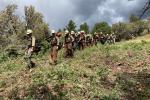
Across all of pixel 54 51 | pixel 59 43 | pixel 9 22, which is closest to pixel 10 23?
pixel 9 22

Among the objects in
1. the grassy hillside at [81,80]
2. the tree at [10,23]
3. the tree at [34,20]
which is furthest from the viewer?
the tree at [34,20]

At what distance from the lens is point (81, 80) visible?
18.3 metres

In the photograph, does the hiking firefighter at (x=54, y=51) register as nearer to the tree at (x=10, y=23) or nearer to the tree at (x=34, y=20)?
the tree at (x=10, y=23)

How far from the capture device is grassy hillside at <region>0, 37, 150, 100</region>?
55.4ft

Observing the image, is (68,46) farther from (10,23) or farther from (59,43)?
(10,23)

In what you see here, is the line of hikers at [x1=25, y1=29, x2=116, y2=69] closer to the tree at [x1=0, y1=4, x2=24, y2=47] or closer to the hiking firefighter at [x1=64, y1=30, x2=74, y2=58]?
the hiking firefighter at [x1=64, y1=30, x2=74, y2=58]

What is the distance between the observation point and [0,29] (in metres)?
64.9

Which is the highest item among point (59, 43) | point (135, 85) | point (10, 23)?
point (10, 23)

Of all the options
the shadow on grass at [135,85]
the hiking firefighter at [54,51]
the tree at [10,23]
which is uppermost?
the tree at [10,23]

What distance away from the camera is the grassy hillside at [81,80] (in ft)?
55.4

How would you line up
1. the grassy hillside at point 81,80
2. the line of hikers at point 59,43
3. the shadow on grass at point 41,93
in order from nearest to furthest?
the shadow on grass at point 41,93 → the grassy hillside at point 81,80 → the line of hikers at point 59,43

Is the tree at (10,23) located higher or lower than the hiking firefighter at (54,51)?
higher

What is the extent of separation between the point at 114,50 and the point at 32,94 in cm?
1130

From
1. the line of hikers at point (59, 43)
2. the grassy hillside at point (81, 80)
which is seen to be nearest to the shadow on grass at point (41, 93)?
the grassy hillside at point (81, 80)
